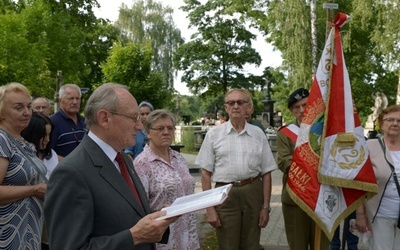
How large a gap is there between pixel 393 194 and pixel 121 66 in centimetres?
2006

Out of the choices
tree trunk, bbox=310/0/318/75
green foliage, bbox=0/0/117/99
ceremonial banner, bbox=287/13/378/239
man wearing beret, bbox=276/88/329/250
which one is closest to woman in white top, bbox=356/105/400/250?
ceremonial banner, bbox=287/13/378/239

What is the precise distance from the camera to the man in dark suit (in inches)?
82.4

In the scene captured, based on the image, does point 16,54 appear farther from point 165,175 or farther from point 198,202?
point 198,202

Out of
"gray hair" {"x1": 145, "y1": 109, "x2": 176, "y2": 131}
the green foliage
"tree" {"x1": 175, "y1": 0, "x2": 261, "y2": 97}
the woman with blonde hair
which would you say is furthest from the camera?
"tree" {"x1": 175, "y1": 0, "x2": 261, "y2": 97}

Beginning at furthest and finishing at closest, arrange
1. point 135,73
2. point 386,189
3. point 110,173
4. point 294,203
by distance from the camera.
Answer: point 135,73 → point 294,203 → point 386,189 → point 110,173

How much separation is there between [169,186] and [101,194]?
1648 mm

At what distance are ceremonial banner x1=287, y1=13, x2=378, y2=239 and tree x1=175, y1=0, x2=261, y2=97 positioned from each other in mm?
35523

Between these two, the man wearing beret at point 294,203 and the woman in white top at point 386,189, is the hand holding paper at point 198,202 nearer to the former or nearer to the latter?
the woman in white top at point 386,189

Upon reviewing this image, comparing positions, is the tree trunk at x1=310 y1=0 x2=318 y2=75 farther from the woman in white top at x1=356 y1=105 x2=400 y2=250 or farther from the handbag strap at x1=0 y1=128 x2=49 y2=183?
the handbag strap at x1=0 y1=128 x2=49 y2=183

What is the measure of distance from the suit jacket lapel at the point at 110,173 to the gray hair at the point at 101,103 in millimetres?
117

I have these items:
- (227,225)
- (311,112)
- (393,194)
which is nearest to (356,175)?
(393,194)

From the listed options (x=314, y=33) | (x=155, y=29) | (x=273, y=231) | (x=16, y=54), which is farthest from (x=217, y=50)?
(x=273, y=231)

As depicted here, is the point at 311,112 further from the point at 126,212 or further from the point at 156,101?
the point at 156,101

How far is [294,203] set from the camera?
4832mm
